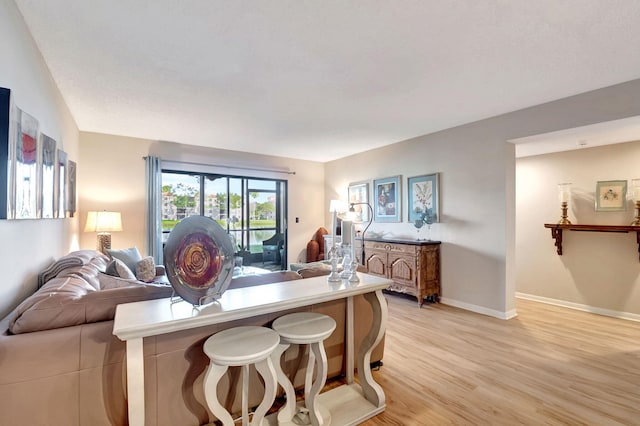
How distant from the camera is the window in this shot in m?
5.19

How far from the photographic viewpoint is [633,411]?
1.90 meters

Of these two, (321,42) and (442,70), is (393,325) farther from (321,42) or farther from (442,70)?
(321,42)

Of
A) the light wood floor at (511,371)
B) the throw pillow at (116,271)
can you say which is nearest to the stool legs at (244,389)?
the light wood floor at (511,371)

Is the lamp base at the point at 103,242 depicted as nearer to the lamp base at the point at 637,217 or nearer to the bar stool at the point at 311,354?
the bar stool at the point at 311,354

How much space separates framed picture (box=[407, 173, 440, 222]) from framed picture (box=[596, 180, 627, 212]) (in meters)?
2.05

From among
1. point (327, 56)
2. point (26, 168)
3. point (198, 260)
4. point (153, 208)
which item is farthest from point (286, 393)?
point (153, 208)

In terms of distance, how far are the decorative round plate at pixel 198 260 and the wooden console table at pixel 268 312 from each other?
0.28 ft

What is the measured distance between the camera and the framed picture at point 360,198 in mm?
5621

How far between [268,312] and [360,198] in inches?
173

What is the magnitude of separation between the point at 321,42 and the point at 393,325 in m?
2.98

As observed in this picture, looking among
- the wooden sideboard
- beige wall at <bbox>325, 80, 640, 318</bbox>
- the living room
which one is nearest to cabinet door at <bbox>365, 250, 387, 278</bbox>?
the wooden sideboard

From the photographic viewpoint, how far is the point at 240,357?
4.52 feet

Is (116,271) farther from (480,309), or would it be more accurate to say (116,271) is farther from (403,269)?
(480,309)

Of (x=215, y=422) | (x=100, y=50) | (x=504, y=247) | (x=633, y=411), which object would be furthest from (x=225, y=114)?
(x=633, y=411)
